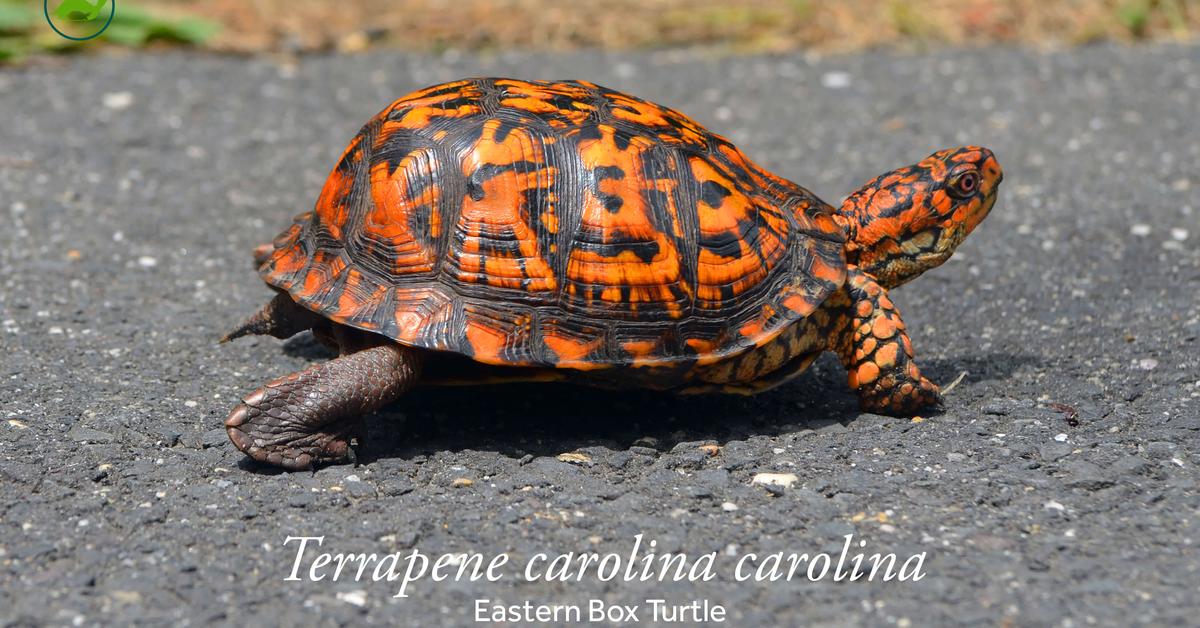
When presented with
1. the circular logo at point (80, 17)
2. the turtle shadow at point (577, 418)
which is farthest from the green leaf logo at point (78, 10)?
the turtle shadow at point (577, 418)

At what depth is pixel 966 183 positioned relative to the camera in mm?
4301

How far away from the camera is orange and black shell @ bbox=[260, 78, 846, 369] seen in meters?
3.71

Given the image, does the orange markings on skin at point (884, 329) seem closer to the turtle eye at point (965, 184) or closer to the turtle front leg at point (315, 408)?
the turtle eye at point (965, 184)

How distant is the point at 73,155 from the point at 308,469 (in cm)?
389

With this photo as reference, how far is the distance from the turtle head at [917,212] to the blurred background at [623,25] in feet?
14.3

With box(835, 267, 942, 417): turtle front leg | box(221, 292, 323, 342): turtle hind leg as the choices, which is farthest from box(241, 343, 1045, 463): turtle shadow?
box(221, 292, 323, 342): turtle hind leg

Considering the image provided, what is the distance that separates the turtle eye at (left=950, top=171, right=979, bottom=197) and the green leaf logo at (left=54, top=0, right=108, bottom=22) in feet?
20.6

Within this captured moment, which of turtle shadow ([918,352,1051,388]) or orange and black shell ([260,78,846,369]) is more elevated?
orange and black shell ([260,78,846,369])

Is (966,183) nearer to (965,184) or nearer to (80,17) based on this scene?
(965,184)

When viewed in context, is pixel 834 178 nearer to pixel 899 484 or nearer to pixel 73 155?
pixel 899 484

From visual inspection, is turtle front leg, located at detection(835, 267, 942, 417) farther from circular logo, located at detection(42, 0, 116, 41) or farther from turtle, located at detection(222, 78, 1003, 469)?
circular logo, located at detection(42, 0, 116, 41)

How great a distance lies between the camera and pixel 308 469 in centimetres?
366

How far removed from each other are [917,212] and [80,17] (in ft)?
21.1

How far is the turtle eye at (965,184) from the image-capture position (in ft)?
14.0
